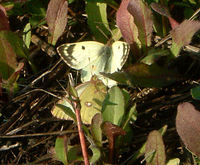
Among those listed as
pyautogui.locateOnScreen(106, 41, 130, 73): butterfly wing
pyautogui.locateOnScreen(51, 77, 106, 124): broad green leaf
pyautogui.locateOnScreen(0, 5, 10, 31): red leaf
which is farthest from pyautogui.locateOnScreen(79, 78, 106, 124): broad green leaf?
pyautogui.locateOnScreen(0, 5, 10, 31): red leaf

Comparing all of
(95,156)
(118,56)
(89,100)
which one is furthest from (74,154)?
(118,56)

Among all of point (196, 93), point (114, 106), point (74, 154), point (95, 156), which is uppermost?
point (196, 93)

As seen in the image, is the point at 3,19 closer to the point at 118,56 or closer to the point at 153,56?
the point at 118,56

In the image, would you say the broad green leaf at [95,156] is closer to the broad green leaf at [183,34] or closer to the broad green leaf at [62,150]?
the broad green leaf at [62,150]

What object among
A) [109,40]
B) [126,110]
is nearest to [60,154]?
[126,110]

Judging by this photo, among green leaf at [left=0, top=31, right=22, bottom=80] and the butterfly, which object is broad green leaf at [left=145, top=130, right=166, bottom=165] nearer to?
the butterfly

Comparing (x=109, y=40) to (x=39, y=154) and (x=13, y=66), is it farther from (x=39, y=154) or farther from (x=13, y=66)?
(x=39, y=154)
